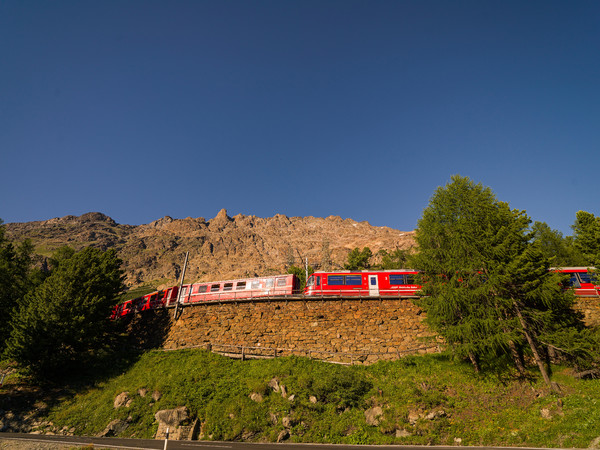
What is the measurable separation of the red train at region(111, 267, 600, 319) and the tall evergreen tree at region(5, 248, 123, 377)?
3.34m

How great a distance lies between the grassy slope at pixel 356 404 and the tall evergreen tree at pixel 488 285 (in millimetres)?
2021

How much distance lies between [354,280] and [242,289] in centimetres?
1234

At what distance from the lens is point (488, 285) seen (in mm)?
18328

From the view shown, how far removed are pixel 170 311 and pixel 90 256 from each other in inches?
424

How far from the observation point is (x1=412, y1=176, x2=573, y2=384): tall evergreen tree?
17.7 m

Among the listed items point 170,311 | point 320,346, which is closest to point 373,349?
point 320,346

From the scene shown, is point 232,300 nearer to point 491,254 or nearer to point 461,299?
point 461,299

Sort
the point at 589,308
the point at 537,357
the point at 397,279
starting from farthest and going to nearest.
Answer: the point at 397,279, the point at 589,308, the point at 537,357

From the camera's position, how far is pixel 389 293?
2756cm

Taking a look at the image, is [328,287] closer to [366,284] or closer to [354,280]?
[354,280]

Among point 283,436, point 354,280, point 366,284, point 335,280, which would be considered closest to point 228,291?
point 335,280

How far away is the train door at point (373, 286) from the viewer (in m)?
27.9

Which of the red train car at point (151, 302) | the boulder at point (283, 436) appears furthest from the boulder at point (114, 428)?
the red train car at point (151, 302)

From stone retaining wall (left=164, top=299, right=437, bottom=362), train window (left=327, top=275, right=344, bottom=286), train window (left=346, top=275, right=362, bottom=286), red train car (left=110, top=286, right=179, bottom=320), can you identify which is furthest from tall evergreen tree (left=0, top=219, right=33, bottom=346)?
train window (left=346, top=275, right=362, bottom=286)
